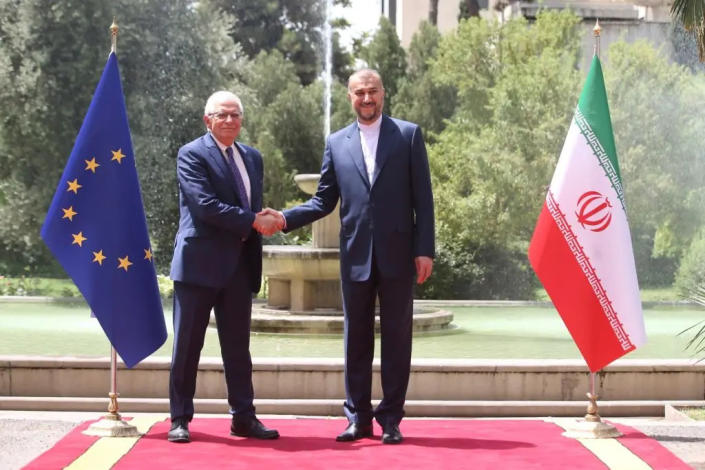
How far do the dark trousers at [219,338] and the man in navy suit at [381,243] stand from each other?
22.4 inches

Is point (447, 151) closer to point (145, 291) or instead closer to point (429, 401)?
point (429, 401)

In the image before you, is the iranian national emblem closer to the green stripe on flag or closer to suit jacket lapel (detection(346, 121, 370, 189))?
the green stripe on flag

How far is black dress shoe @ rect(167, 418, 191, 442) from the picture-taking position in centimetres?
700

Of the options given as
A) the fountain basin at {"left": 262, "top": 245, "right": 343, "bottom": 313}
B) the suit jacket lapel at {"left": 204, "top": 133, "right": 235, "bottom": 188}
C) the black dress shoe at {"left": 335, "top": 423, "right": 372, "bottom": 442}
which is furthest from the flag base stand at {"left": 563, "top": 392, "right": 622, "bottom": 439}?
the fountain basin at {"left": 262, "top": 245, "right": 343, "bottom": 313}

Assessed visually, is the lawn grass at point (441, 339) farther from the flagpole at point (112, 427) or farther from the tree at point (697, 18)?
the flagpole at point (112, 427)

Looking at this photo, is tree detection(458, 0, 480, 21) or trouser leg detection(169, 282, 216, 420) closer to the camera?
trouser leg detection(169, 282, 216, 420)

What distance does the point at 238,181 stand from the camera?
24.0 ft

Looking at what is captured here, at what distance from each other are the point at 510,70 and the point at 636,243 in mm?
4808

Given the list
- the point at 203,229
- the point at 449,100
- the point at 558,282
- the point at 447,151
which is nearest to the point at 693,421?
the point at 558,282

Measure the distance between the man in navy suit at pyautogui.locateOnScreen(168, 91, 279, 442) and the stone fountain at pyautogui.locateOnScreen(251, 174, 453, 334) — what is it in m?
6.34

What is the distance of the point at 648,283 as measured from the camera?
30156mm

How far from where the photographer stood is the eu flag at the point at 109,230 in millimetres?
7414

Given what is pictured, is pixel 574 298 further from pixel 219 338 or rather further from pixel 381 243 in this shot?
pixel 219 338

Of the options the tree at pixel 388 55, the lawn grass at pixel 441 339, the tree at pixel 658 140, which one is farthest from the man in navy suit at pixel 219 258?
the tree at pixel 388 55
